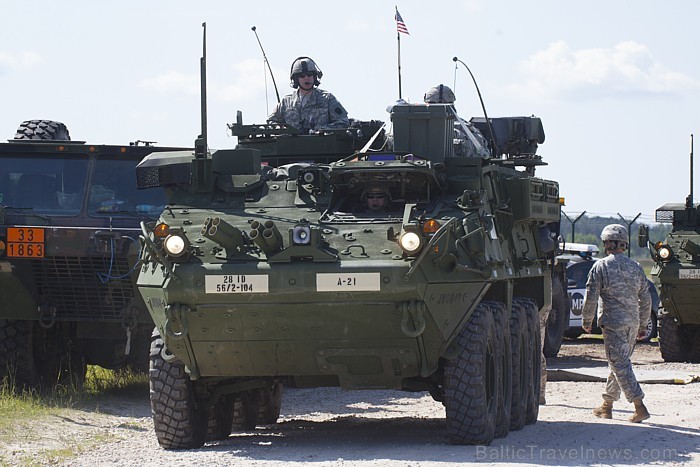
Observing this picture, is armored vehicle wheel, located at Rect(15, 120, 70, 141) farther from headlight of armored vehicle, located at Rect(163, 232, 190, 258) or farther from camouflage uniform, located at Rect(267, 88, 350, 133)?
headlight of armored vehicle, located at Rect(163, 232, 190, 258)

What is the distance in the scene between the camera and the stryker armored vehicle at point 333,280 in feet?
31.3

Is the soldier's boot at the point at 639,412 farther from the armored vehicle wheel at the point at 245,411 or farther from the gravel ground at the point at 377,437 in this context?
the armored vehicle wheel at the point at 245,411

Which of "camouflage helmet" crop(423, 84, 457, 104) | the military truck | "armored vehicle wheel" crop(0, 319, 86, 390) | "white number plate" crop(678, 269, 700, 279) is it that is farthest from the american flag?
"white number plate" crop(678, 269, 700, 279)

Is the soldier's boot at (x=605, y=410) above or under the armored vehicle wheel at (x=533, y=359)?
under

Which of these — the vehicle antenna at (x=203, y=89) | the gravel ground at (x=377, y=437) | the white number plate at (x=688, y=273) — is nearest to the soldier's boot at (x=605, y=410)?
the gravel ground at (x=377, y=437)

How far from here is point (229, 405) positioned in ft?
37.1

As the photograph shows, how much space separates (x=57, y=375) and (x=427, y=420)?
12.1ft

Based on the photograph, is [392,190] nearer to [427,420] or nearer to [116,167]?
[427,420]

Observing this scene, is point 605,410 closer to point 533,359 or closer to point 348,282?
point 533,359

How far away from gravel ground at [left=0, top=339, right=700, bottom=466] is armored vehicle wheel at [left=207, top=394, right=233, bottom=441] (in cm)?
10

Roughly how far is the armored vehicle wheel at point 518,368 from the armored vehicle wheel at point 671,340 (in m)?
7.88

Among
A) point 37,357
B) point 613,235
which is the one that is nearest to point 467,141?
point 613,235

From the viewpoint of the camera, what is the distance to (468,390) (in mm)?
9867

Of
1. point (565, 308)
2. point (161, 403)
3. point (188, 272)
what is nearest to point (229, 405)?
point (161, 403)
